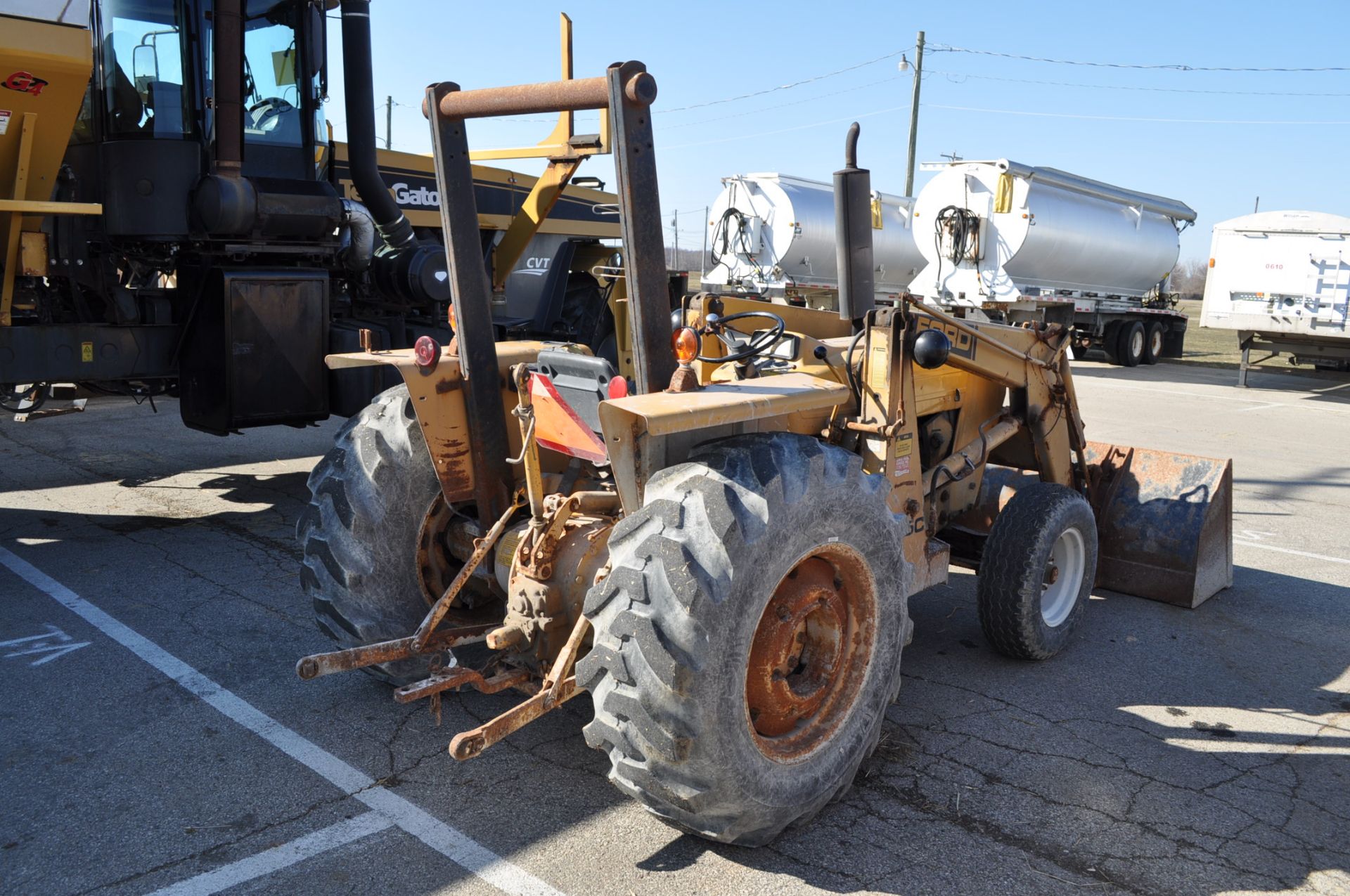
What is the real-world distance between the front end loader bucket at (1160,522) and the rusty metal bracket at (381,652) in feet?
9.89

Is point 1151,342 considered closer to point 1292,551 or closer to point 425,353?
point 1292,551

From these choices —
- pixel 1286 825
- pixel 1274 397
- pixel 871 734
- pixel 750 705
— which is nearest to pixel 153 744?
pixel 750 705

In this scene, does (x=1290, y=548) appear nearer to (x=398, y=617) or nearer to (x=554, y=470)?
(x=554, y=470)

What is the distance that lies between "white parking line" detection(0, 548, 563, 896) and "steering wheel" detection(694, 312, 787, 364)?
5.56 feet

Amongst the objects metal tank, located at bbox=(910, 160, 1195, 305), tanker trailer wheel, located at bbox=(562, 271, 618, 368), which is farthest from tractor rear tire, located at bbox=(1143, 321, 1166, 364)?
tanker trailer wheel, located at bbox=(562, 271, 618, 368)

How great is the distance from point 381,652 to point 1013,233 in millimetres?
17617

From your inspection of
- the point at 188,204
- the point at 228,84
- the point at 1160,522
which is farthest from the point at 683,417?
the point at 228,84

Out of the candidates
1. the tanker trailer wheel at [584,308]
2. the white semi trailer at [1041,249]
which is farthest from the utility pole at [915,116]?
the tanker trailer wheel at [584,308]

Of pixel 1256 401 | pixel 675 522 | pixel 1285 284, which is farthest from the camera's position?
pixel 1285 284

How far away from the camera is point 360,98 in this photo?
23.6 feet

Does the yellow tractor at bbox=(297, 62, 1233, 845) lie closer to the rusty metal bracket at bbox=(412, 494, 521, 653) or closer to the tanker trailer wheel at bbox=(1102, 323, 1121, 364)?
the rusty metal bracket at bbox=(412, 494, 521, 653)

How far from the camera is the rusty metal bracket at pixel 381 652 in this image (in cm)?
333

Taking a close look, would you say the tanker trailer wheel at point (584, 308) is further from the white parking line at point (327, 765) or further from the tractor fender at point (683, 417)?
the tractor fender at point (683, 417)

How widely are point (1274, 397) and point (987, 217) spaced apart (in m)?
5.82
